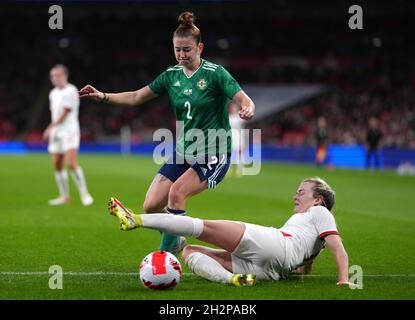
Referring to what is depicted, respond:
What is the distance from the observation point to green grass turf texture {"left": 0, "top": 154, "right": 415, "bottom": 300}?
644cm

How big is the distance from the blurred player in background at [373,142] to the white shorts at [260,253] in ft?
73.1

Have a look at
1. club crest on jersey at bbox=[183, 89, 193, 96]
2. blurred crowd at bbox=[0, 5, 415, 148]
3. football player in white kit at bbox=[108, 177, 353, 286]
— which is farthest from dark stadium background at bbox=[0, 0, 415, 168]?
football player in white kit at bbox=[108, 177, 353, 286]

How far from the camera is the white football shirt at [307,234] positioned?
22.3ft

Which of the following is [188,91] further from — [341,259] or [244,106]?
[341,259]

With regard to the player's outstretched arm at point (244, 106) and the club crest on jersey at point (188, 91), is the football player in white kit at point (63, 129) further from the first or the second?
the player's outstretched arm at point (244, 106)

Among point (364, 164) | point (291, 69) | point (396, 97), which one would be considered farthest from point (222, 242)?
point (291, 69)

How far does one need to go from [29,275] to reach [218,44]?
41.4 metres

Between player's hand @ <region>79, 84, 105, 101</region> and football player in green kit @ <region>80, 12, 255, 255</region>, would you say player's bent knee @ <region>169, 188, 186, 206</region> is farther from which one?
player's hand @ <region>79, 84, 105, 101</region>

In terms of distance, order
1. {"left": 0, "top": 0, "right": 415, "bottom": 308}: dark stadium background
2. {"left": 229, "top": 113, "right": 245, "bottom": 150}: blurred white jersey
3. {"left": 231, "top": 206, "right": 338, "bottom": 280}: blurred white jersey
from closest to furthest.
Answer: {"left": 231, "top": 206, "right": 338, "bottom": 280}: blurred white jersey
{"left": 0, "top": 0, "right": 415, "bottom": 308}: dark stadium background
{"left": 229, "top": 113, "right": 245, "bottom": 150}: blurred white jersey

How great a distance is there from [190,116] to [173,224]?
163 centimetres

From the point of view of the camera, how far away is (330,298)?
20.0ft

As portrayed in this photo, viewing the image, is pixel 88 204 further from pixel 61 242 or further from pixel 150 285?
pixel 150 285

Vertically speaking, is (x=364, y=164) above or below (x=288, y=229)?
above

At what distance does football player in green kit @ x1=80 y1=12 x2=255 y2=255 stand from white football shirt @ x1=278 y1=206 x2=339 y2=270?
1.11 m
